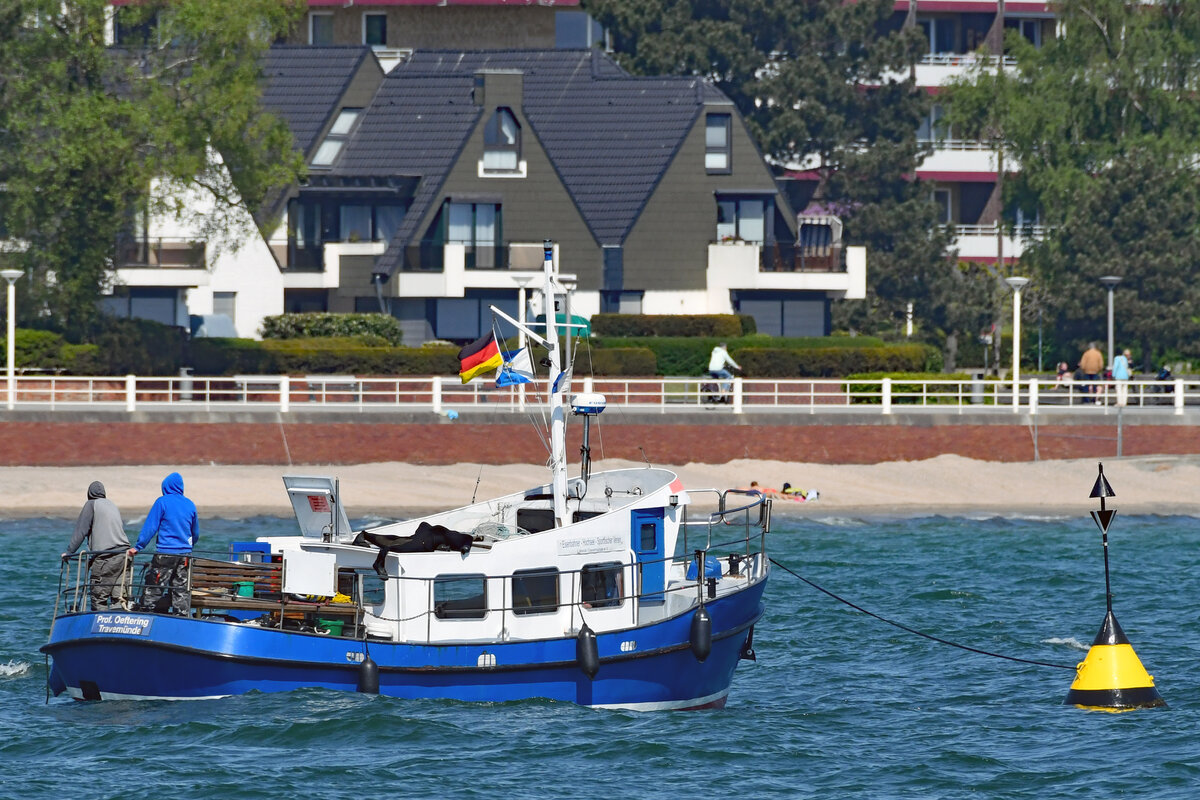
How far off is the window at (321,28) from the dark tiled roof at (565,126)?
1285 cm

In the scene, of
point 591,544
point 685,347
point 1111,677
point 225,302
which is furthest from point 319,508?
point 225,302

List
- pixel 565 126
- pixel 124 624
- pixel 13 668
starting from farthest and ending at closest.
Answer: pixel 565 126
pixel 13 668
pixel 124 624

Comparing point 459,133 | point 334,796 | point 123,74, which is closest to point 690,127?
point 459,133

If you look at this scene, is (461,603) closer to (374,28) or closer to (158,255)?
(158,255)

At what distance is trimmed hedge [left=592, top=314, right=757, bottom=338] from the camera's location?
5831cm

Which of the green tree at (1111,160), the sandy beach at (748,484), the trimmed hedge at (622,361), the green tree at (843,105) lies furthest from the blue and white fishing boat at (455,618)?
the green tree at (843,105)

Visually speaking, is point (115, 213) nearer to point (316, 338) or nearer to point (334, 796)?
point (316, 338)

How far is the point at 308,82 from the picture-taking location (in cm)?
6694

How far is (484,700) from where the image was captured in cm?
2092

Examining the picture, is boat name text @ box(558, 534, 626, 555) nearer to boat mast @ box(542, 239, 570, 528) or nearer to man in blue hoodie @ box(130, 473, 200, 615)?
boat mast @ box(542, 239, 570, 528)

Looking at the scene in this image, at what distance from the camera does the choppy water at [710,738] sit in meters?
18.7

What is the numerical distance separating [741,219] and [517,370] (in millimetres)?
43429

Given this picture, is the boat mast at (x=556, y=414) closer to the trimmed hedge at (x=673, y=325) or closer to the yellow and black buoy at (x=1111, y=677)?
the yellow and black buoy at (x=1111, y=677)

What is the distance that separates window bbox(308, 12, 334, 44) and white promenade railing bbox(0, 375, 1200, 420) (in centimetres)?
3303
